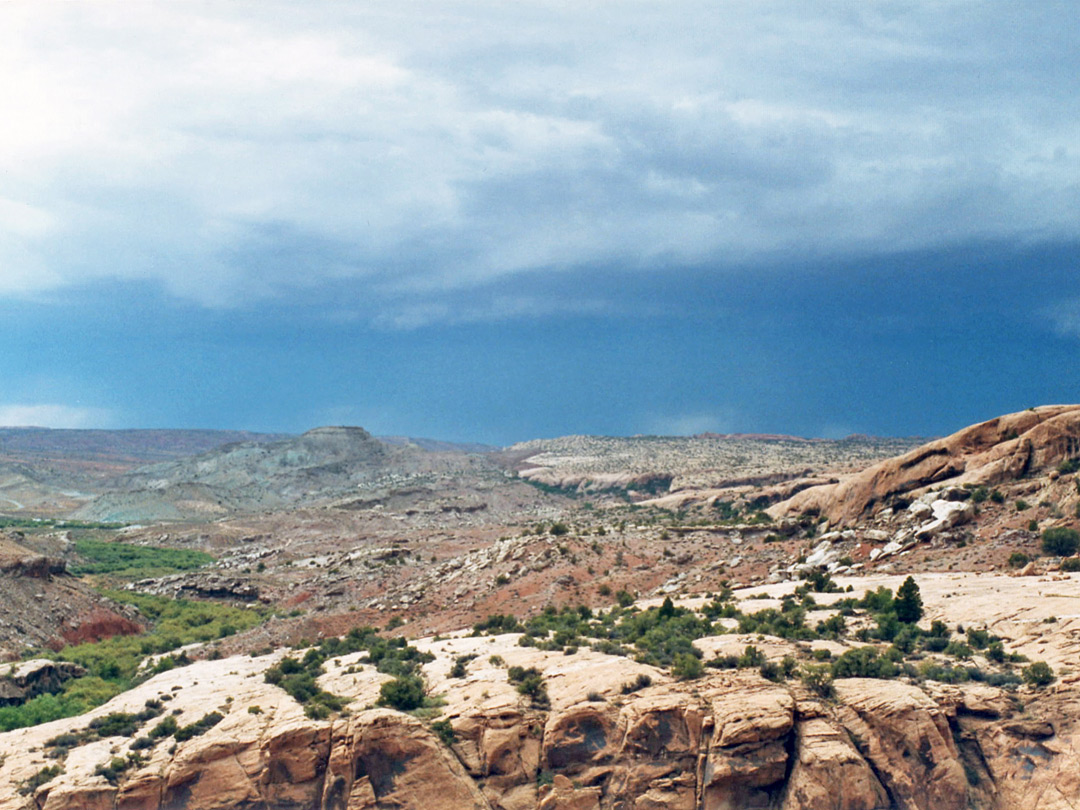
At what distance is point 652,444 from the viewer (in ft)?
636

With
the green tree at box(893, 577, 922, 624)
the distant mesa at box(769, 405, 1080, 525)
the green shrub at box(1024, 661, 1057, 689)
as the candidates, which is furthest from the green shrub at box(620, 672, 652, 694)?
the distant mesa at box(769, 405, 1080, 525)

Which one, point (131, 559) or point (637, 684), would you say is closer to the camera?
point (637, 684)

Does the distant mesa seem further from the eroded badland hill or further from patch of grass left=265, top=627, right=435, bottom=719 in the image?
patch of grass left=265, top=627, right=435, bottom=719

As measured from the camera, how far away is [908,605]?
27.2m

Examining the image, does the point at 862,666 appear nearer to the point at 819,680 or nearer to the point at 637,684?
the point at 819,680

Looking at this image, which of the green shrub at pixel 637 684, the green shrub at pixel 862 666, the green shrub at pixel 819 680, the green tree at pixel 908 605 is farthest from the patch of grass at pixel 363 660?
the green tree at pixel 908 605

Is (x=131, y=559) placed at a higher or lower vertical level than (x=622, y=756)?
higher

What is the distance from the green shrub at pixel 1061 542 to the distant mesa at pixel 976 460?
648cm

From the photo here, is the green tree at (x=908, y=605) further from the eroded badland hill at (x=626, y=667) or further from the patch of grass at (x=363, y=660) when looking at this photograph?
the patch of grass at (x=363, y=660)

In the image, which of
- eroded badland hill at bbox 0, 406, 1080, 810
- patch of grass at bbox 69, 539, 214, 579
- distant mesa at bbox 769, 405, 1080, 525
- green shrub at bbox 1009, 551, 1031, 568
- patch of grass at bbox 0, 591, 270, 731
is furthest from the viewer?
patch of grass at bbox 69, 539, 214, 579

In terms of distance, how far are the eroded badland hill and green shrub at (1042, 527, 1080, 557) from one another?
0.14 meters

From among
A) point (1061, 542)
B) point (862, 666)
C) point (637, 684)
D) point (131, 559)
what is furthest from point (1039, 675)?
point (131, 559)

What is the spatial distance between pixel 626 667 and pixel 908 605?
9361 millimetres

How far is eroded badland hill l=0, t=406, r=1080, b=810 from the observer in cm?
2098
